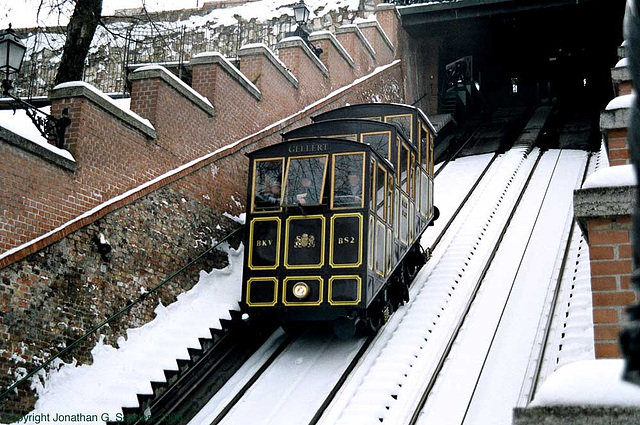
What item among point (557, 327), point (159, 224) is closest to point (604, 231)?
point (557, 327)

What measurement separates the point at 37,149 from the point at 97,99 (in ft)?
4.74

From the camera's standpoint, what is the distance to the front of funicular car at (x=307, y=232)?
37.7 ft

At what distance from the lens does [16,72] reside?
404 inches

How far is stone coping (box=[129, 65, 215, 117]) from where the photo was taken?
12961 millimetres

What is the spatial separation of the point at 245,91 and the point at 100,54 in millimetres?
5944

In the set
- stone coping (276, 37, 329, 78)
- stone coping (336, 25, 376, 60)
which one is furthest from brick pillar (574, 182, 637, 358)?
stone coping (336, 25, 376, 60)

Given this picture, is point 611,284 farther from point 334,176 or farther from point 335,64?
point 335,64

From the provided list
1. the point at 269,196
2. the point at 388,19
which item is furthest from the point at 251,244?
the point at 388,19

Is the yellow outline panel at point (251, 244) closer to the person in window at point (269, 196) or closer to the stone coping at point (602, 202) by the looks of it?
the person in window at point (269, 196)

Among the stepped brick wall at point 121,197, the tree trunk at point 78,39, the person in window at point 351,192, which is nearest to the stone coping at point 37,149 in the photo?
the stepped brick wall at point 121,197

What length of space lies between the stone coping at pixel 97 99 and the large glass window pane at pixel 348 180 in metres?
2.88

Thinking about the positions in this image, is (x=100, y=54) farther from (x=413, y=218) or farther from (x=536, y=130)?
(x=536, y=130)

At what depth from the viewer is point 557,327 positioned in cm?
1127

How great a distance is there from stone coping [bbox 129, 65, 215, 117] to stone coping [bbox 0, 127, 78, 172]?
247 centimetres
